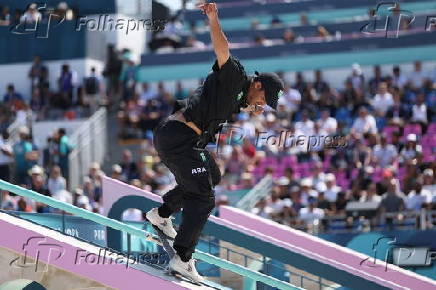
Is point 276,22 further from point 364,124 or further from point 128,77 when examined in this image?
point 364,124

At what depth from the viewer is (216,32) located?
7.57 metres

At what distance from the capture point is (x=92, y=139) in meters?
21.0

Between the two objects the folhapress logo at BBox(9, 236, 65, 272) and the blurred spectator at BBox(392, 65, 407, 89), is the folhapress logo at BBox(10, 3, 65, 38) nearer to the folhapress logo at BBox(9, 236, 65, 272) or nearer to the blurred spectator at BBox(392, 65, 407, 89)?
the blurred spectator at BBox(392, 65, 407, 89)

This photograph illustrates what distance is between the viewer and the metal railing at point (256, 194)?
16812mm

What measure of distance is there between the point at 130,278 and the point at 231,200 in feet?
30.1

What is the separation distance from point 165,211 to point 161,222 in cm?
11

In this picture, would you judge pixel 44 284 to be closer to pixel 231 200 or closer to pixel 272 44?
pixel 231 200

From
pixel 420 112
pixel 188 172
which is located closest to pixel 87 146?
pixel 420 112

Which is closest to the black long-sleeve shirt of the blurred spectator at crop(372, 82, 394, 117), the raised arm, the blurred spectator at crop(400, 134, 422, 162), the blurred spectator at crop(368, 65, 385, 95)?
the raised arm

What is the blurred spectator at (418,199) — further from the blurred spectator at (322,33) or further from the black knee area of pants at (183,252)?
the blurred spectator at (322,33)

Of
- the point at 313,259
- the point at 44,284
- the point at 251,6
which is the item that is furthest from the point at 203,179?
the point at 251,6

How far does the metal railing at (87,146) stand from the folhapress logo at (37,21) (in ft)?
8.83

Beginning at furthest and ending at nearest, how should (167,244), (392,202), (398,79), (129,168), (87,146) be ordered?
(398,79) < (87,146) < (129,168) < (392,202) < (167,244)

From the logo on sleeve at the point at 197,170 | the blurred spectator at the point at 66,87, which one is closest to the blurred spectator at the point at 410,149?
the blurred spectator at the point at 66,87
